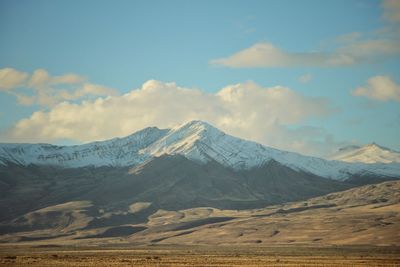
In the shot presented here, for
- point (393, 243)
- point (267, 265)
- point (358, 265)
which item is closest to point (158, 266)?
point (267, 265)

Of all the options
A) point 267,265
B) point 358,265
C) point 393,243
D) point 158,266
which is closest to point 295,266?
point 267,265

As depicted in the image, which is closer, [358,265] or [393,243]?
[358,265]

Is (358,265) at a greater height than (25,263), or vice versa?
(25,263)

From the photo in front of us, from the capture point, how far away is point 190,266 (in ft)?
320

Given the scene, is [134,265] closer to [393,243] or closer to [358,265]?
[358,265]

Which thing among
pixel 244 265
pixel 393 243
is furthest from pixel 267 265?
pixel 393 243

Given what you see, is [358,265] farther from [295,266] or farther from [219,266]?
[219,266]

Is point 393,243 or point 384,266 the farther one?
point 393,243

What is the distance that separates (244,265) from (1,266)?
37057 millimetres

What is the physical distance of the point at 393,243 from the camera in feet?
655

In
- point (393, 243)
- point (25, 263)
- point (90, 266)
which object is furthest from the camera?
point (393, 243)

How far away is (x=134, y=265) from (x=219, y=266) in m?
13.1

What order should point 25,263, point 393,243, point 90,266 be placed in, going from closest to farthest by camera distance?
point 90,266
point 25,263
point 393,243

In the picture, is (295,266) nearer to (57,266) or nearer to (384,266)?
(384,266)
